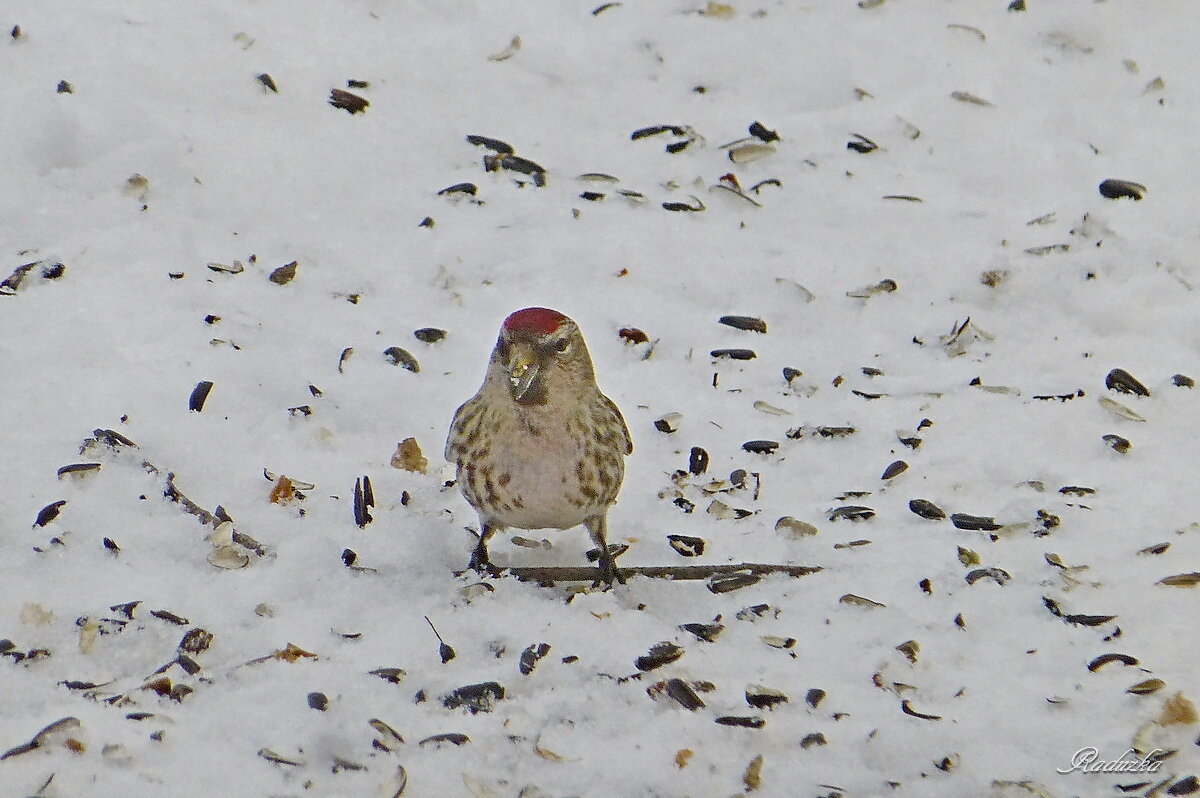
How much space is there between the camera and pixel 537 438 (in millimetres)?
4168

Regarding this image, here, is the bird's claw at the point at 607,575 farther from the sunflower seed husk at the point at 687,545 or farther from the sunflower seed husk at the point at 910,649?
the sunflower seed husk at the point at 910,649

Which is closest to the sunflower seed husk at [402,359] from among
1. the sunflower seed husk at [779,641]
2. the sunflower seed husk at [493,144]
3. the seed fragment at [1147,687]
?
the sunflower seed husk at [493,144]

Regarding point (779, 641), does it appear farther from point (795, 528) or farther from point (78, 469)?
point (78, 469)

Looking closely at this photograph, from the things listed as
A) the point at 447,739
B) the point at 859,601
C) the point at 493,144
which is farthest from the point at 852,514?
the point at 493,144

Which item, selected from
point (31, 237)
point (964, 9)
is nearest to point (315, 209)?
point (31, 237)

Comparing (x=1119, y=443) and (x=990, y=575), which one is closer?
(x=990, y=575)

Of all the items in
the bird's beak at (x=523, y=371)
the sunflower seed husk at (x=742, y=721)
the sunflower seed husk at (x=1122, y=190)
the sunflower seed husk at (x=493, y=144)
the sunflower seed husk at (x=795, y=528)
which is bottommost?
the sunflower seed husk at (x=795, y=528)

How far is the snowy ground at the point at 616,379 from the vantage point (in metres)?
3.69

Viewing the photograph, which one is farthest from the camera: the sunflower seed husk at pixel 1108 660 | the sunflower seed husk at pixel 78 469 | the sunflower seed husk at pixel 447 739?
the sunflower seed husk at pixel 78 469

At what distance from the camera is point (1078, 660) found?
3.97 meters

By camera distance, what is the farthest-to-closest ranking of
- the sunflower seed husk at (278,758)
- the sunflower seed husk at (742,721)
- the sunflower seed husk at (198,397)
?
the sunflower seed husk at (198,397), the sunflower seed husk at (742,721), the sunflower seed husk at (278,758)

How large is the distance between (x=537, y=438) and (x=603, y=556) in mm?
453

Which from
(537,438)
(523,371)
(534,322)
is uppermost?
(534,322)

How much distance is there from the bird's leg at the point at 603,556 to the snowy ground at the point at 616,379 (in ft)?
0.16
